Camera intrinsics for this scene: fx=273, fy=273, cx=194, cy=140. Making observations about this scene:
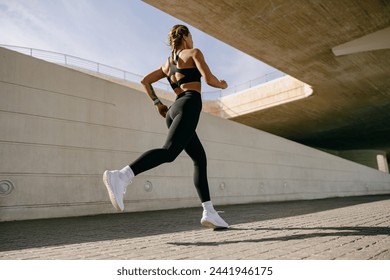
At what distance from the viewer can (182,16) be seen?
8664mm

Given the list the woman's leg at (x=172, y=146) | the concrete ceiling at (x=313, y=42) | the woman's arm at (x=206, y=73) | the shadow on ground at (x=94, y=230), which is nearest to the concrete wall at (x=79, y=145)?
the shadow on ground at (x=94, y=230)

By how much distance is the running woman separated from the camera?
2.20 m

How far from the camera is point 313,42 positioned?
10.4 meters

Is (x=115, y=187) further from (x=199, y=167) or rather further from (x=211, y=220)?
(x=211, y=220)

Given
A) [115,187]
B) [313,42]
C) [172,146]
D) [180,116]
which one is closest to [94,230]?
[115,187]

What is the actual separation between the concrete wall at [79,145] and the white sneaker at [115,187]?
3.48 metres

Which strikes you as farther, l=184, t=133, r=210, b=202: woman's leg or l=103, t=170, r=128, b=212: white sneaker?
l=184, t=133, r=210, b=202: woman's leg

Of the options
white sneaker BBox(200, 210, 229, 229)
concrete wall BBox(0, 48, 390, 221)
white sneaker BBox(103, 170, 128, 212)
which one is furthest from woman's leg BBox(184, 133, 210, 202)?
concrete wall BBox(0, 48, 390, 221)

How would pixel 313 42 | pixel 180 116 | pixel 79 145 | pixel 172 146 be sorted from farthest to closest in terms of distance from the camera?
pixel 313 42 < pixel 79 145 < pixel 180 116 < pixel 172 146

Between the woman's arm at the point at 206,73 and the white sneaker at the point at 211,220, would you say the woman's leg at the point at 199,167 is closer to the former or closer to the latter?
the white sneaker at the point at 211,220

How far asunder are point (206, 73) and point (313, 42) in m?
9.62

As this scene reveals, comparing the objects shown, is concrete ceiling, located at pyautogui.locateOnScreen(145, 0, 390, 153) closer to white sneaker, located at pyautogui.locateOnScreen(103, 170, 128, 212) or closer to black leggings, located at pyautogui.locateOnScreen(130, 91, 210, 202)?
black leggings, located at pyautogui.locateOnScreen(130, 91, 210, 202)

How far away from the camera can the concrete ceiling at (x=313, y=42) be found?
8.29 m
